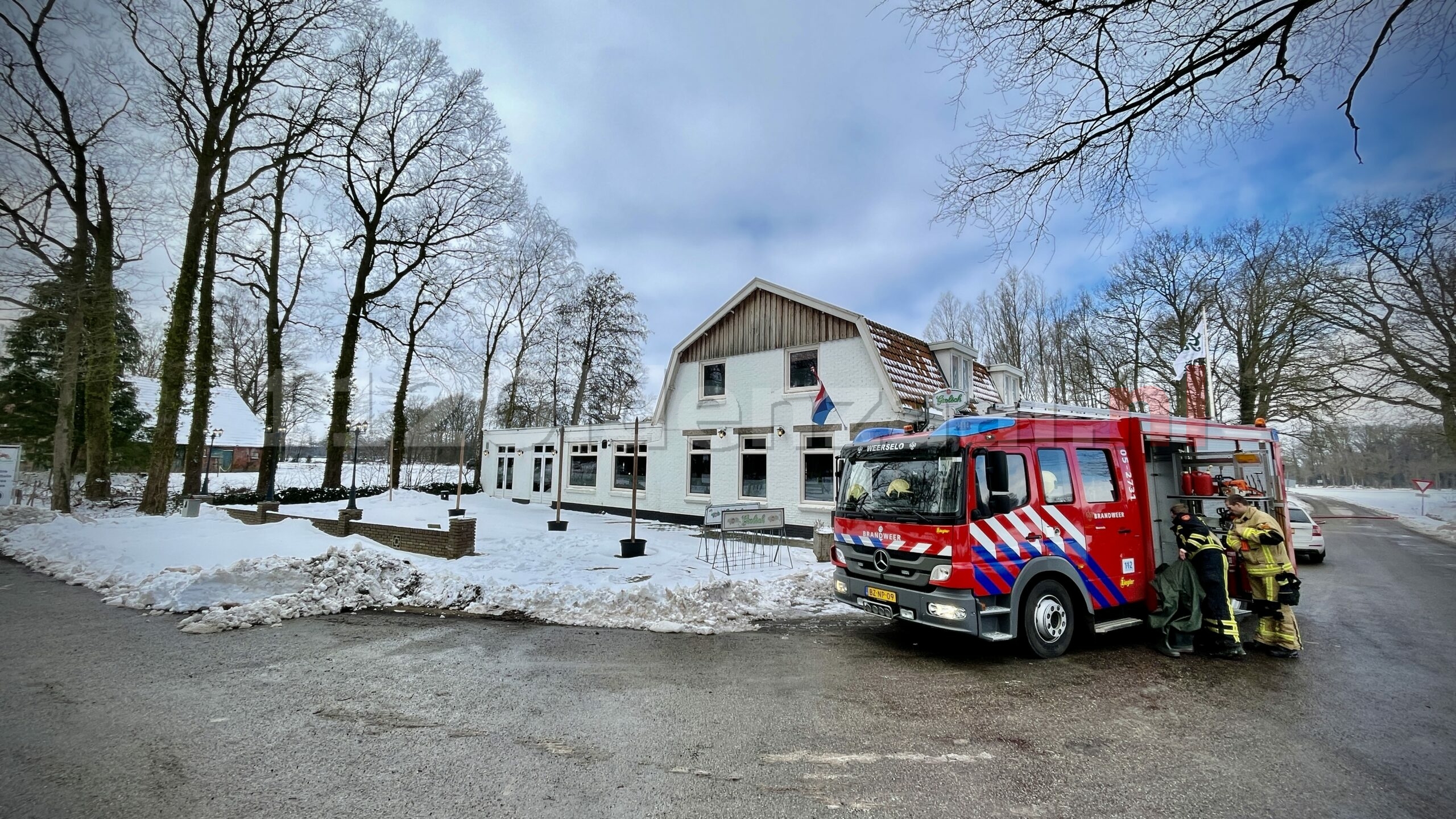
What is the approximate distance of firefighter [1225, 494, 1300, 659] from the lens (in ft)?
19.1

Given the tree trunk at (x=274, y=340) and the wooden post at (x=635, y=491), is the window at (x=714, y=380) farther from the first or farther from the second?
the tree trunk at (x=274, y=340)

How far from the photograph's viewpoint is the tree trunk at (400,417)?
967 inches

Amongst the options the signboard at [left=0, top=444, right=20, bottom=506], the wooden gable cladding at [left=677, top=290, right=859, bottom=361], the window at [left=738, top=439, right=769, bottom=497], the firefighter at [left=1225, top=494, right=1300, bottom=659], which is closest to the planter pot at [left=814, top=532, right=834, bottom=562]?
the window at [left=738, top=439, right=769, bottom=497]

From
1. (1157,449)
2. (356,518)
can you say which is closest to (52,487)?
(356,518)

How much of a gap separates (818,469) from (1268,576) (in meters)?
9.34

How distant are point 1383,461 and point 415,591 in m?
54.6

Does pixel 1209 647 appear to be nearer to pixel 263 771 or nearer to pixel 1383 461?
pixel 263 771

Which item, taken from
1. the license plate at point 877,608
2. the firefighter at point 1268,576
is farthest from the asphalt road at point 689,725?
the license plate at point 877,608

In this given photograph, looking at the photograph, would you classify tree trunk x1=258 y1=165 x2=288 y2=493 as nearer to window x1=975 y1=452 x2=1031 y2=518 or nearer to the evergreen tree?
the evergreen tree

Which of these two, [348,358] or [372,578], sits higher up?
[348,358]

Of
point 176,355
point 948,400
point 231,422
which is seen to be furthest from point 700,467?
point 231,422

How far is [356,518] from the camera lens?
12758mm

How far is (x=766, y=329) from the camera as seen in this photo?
1628cm

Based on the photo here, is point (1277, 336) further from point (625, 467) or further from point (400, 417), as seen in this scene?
point (400, 417)
